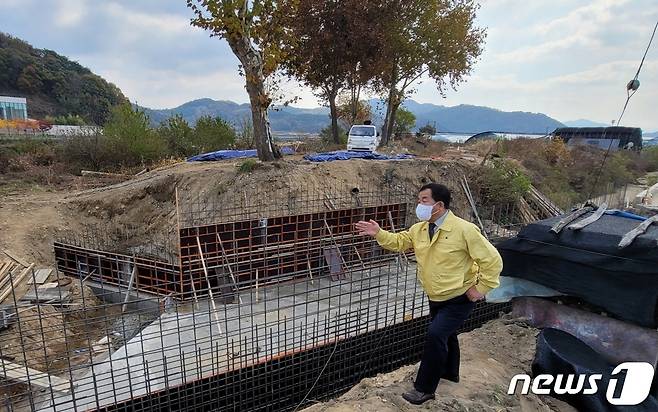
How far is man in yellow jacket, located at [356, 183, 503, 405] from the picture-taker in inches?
96.0

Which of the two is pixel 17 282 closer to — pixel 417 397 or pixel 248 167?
pixel 248 167

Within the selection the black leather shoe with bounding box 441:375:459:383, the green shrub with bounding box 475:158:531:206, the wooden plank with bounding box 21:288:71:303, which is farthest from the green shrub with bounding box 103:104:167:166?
the black leather shoe with bounding box 441:375:459:383

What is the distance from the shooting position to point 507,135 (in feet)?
57.6

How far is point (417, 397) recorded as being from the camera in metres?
2.56

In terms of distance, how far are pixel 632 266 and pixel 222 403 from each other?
3.55m

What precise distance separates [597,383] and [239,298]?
3107 millimetres

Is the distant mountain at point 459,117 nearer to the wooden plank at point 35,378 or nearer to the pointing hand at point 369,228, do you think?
the wooden plank at point 35,378

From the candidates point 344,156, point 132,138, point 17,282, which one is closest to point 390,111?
point 344,156

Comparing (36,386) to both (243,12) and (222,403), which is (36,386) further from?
(243,12)

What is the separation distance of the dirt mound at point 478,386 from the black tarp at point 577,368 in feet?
0.55

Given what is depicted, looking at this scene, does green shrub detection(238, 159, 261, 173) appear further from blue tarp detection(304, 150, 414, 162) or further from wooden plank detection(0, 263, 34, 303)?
wooden plank detection(0, 263, 34, 303)

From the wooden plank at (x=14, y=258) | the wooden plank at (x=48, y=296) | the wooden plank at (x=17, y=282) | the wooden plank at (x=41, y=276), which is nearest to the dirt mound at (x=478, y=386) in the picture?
the wooden plank at (x=48, y=296)

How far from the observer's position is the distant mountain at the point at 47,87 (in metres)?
32.3

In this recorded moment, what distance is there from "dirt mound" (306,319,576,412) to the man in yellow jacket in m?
0.17
